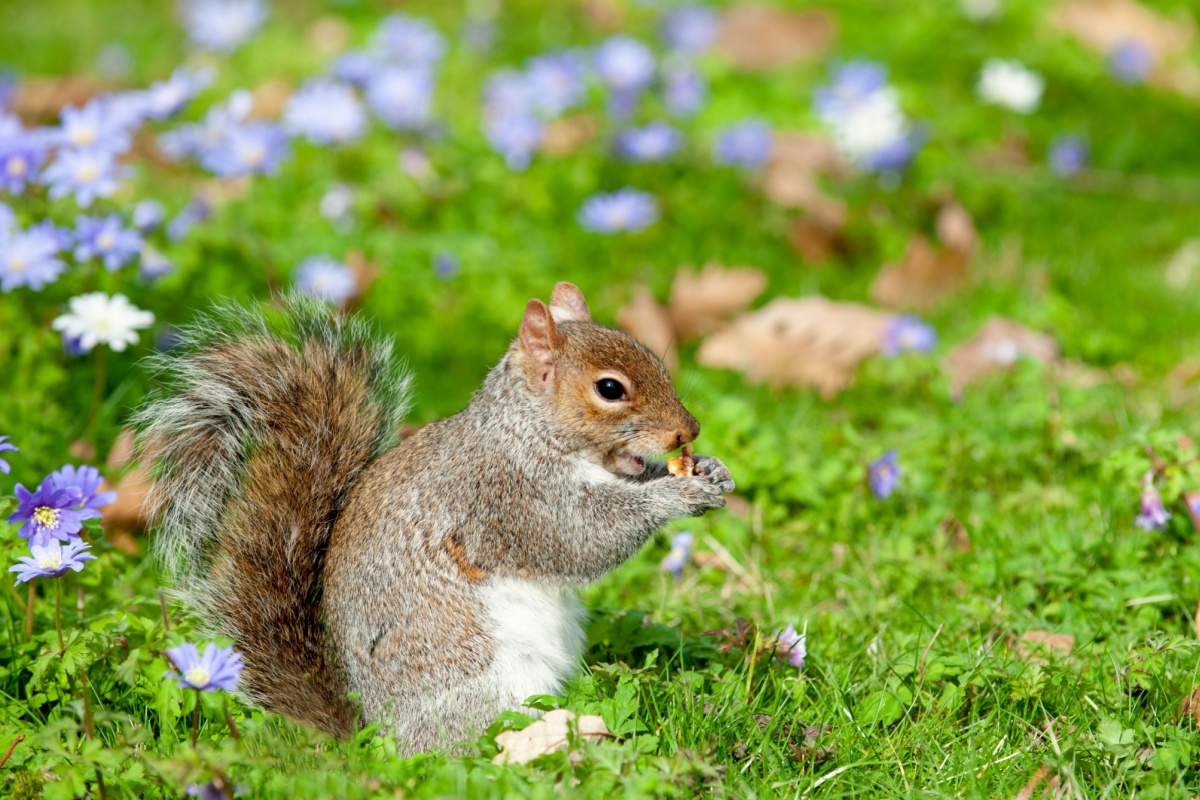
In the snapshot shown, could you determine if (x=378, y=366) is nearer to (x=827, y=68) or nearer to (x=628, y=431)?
(x=628, y=431)

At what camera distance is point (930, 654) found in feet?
8.34

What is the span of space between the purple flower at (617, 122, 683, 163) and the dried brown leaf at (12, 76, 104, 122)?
2351 millimetres

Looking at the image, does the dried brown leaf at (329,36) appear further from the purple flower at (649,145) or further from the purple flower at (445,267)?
the purple flower at (445,267)

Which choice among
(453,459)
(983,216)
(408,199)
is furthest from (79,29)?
(453,459)

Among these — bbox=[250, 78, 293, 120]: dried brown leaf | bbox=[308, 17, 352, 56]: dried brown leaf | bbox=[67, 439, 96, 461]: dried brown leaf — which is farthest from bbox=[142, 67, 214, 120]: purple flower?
bbox=[308, 17, 352, 56]: dried brown leaf

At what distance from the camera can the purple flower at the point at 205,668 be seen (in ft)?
6.65

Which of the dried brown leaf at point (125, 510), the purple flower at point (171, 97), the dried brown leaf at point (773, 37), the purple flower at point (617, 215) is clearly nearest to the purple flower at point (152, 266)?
the purple flower at point (171, 97)

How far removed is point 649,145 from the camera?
5.15 m

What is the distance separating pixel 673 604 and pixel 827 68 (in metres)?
4.00

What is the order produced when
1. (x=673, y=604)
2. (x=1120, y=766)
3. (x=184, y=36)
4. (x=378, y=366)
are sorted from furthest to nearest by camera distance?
(x=184, y=36)
(x=673, y=604)
(x=378, y=366)
(x=1120, y=766)

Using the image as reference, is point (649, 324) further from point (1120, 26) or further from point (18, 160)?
point (1120, 26)

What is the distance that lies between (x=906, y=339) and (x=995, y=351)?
28 cm

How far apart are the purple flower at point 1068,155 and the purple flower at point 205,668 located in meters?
4.67

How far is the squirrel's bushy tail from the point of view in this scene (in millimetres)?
2428
